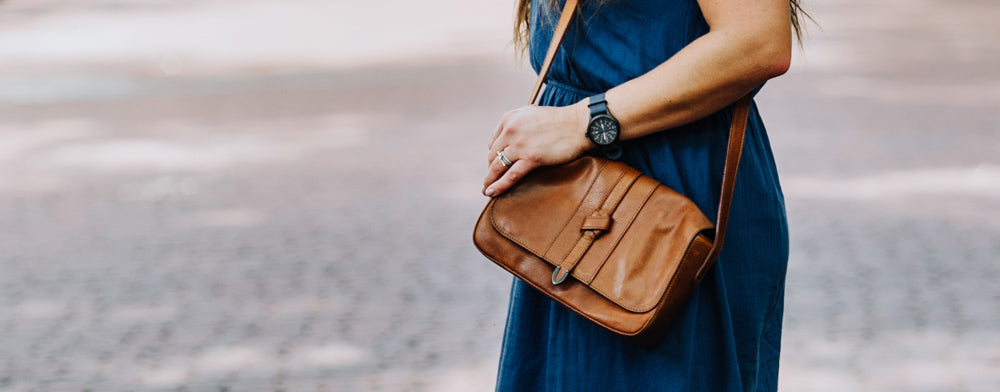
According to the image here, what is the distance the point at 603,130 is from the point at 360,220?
4115mm

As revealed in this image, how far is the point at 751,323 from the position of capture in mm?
1684

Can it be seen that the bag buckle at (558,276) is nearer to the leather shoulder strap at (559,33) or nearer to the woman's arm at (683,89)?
the woman's arm at (683,89)

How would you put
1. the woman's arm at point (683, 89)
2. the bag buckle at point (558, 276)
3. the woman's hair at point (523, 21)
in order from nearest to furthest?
the woman's arm at point (683, 89) < the bag buckle at point (558, 276) < the woman's hair at point (523, 21)

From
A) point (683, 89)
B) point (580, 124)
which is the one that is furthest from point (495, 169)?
point (683, 89)

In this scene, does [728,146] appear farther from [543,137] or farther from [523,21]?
[523,21]

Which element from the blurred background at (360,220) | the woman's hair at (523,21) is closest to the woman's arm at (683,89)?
the woman's hair at (523,21)

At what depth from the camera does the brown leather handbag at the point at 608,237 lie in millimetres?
1490

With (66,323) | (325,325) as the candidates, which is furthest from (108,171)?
(325,325)

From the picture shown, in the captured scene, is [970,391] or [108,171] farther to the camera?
[108,171]

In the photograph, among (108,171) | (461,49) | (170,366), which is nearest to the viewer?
(170,366)

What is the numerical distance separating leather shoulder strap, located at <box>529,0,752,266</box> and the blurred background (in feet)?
7.55

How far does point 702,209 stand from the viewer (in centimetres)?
160

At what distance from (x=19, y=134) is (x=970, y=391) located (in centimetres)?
659

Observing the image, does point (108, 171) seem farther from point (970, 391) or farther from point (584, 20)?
point (584, 20)
